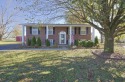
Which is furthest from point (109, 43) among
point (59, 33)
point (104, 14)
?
point (59, 33)

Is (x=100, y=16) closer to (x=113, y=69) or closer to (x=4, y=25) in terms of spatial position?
(x=113, y=69)

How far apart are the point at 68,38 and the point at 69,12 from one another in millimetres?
15244

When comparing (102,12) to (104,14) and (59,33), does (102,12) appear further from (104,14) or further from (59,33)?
(59,33)

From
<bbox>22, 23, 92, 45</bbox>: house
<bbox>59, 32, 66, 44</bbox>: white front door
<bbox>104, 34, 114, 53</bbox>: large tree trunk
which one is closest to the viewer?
<bbox>104, 34, 114, 53</bbox>: large tree trunk

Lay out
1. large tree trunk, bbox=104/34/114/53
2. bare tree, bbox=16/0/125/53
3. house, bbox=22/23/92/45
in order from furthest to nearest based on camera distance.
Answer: house, bbox=22/23/92/45
large tree trunk, bbox=104/34/114/53
bare tree, bbox=16/0/125/53

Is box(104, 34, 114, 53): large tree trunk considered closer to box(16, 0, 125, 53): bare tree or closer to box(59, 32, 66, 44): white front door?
box(16, 0, 125, 53): bare tree

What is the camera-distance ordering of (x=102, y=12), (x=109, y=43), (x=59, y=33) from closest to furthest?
(x=102, y=12) → (x=109, y=43) → (x=59, y=33)

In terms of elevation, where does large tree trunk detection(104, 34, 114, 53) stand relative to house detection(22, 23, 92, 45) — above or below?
below

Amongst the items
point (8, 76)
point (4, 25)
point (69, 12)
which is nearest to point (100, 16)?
point (69, 12)

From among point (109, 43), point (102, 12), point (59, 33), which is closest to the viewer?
point (102, 12)

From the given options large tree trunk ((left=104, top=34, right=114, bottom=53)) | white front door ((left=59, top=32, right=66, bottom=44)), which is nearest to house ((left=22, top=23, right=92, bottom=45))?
white front door ((left=59, top=32, right=66, bottom=44))

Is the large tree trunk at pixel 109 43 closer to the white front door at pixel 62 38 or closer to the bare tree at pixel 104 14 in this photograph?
the bare tree at pixel 104 14

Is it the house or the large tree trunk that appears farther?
the house

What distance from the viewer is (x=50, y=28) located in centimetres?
2888
